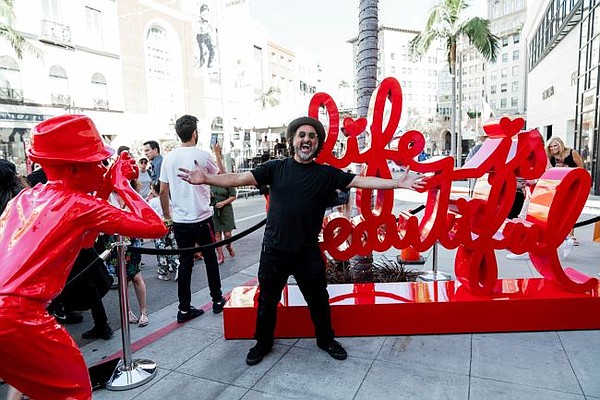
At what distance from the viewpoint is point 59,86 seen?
75.3ft

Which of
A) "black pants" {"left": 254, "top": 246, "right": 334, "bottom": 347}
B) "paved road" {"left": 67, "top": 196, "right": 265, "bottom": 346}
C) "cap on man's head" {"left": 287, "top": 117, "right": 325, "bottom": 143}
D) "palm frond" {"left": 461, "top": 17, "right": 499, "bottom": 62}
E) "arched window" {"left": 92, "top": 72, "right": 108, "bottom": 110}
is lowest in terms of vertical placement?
"paved road" {"left": 67, "top": 196, "right": 265, "bottom": 346}

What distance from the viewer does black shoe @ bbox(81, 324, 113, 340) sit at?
13.4 ft

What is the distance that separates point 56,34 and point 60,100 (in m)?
3.48

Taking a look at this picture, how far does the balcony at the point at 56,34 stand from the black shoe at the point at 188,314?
915 inches

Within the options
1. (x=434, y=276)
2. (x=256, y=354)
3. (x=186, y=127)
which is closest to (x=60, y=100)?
(x=186, y=127)

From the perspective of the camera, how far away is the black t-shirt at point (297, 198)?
3.26m

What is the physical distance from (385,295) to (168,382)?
208 cm

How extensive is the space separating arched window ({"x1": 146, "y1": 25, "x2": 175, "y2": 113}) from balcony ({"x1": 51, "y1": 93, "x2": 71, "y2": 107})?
20.1ft

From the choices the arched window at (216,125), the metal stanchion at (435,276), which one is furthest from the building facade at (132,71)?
the metal stanchion at (435,276)

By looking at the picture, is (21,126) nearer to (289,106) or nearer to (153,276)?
(289,106)

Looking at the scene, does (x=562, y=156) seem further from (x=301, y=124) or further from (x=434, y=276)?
(x=301, y=124)

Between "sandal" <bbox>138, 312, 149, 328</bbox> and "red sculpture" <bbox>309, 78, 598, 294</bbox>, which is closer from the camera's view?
"red sculpture" <bbox>309, 78, 598, 294</bbox>

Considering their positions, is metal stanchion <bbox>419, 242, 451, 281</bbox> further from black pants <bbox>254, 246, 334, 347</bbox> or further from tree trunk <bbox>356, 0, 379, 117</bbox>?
black pants <bbox>254, 246, 334, 347</bbox>

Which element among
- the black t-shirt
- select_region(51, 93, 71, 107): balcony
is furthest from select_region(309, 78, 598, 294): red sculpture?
select_region(51, 93, 71, 107): balcony
